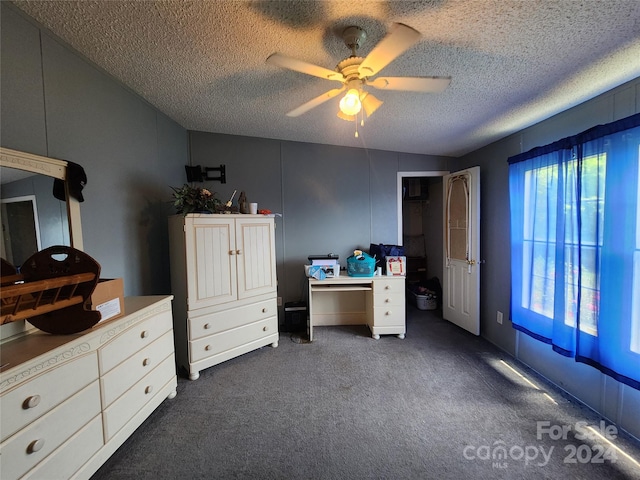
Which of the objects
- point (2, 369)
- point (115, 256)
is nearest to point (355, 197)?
point (115, 256)

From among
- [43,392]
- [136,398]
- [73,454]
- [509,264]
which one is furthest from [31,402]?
[509,264]

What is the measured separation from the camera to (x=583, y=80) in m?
1.59

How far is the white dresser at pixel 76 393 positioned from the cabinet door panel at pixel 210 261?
49 cm

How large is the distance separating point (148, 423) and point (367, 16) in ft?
9.23

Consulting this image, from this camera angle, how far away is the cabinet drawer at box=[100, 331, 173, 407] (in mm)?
1387

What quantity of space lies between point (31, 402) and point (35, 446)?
18 centimetres

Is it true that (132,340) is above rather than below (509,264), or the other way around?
below

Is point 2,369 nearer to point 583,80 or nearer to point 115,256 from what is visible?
point 115,256

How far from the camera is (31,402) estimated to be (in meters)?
1.03

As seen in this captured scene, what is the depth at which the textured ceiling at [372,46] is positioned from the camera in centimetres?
118

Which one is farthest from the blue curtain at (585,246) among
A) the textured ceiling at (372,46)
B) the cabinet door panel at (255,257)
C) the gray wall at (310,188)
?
the cabinet door panel at (255,257)

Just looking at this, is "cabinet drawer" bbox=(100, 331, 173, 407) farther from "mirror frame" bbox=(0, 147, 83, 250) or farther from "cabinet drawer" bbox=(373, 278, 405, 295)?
"cabinet drawer" bbox=(373, 278, 405, 295)

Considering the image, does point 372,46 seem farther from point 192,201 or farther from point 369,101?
point 192,201

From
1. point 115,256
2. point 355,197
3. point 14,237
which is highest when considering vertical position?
point 355,197
